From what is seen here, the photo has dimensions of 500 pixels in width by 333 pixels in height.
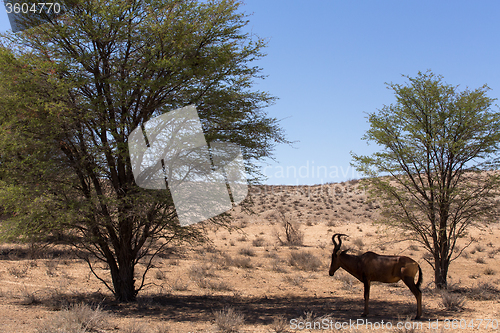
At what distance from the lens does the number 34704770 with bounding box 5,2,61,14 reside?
9.78m

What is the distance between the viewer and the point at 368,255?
7.98 metres

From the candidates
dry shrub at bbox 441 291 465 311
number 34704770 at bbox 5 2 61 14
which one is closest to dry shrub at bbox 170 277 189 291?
dry shrub at bbox 441 291 465 311

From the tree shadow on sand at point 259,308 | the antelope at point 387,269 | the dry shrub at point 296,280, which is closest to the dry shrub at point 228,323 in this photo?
the tree shadow on sand at point 259,308

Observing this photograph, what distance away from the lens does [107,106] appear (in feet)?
31.6

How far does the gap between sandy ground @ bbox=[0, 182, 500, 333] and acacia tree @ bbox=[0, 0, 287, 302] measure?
1.89 meters

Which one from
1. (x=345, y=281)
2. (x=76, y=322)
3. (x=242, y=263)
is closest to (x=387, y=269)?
(x=76, y=322)

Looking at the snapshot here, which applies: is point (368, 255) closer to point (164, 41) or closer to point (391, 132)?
point (391, 132)

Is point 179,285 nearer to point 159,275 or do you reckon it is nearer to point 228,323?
point 159,275

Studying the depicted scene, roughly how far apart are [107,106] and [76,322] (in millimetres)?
5227

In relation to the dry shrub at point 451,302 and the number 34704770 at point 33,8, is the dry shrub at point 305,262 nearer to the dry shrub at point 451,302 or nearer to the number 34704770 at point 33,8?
the dry shrub at point 451,302

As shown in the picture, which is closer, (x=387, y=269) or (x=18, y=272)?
(x=387, y=269)

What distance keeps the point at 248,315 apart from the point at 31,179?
6.29 meters

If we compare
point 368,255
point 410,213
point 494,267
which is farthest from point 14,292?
point 494,267

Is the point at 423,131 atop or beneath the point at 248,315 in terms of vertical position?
atop
